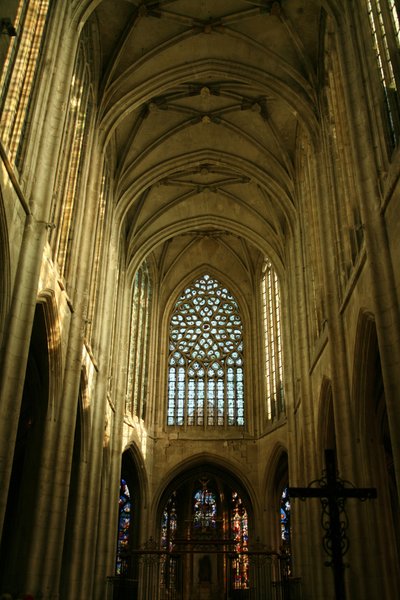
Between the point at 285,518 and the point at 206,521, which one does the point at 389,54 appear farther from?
the point at 206,521

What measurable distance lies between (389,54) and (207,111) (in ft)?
32.3

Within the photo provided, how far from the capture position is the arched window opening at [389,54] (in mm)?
9930

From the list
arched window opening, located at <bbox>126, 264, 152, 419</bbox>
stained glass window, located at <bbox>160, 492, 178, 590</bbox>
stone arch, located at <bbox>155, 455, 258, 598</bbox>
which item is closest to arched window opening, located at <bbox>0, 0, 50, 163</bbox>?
arched window opening, located at <bbox>126, 264, 152, 419</bbox>

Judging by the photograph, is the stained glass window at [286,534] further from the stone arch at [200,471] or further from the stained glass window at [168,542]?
the stained glass window at [168,542]

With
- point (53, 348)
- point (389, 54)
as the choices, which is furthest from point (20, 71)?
point (389, 54)

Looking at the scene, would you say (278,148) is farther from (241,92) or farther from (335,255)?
(335,255)

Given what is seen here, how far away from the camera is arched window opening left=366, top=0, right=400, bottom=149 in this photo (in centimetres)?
993

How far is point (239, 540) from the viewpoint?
23000mm

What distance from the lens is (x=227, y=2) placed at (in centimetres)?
1591

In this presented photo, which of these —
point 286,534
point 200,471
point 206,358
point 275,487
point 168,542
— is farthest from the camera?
point 206,358

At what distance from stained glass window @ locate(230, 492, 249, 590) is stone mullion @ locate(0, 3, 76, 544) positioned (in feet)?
51.4

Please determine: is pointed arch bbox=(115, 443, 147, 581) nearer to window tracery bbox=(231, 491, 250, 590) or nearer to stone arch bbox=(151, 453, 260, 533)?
stone arch bbox=(151, 453, 260, 533)

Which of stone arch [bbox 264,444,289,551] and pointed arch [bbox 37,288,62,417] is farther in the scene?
stone arch [bbox 264,444,289,551]

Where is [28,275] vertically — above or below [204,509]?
above
